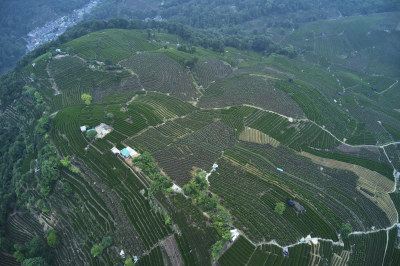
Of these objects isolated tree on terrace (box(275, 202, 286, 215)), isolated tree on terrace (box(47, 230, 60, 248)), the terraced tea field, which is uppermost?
the terraced tea field

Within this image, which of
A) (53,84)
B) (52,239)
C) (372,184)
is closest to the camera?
(52,239)

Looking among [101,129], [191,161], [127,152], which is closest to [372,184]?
[191,161]

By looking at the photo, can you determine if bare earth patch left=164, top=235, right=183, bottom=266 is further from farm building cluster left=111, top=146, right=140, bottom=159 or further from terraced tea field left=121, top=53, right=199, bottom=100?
terraced tea field left=121, top=53, right=199, bottom=100

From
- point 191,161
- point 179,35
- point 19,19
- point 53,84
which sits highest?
point 19,19

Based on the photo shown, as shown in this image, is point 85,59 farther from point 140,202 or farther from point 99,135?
point 140,202

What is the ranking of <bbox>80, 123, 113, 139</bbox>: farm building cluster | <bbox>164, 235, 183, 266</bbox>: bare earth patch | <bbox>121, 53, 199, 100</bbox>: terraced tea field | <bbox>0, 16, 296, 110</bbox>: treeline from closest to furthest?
<bbox>164, 235, 183, 266</bbox>: bare earth patch → <bbox>80, 123, 113, 139</bbox>: farm building cluster → <bbox>121, 53, 199, 100</bbox>: terraced tea field → <bbox>0, 16, 296, 110</bbox>: treeline

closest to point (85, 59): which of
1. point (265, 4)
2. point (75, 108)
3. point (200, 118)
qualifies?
point (75, 108)

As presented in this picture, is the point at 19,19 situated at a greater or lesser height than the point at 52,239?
greater

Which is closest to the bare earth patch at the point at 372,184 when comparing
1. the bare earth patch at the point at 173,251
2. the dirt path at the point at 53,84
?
the bare earth patch at the point at 173,251

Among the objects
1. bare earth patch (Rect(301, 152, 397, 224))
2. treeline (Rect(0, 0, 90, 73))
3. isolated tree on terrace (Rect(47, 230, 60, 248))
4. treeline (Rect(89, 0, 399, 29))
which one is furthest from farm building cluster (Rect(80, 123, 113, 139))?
treeline (Rect(89, 0, 399, 29))

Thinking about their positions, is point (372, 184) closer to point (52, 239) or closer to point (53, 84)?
point (52, 239)

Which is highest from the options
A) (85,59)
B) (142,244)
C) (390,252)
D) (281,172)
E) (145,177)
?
(85,59)
